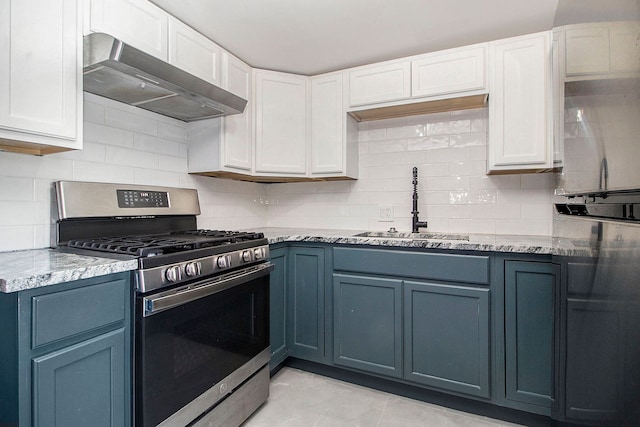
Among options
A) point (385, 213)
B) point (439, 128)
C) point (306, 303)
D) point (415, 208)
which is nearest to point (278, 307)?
point (306, 303)

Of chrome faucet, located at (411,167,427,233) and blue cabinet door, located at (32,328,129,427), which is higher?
chrome faucet, located at (411,167,427,233)

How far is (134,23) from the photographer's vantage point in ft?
5.25

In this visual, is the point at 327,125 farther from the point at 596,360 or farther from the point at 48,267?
the point at 596,360

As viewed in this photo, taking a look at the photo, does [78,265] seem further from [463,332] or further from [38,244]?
[463,332]

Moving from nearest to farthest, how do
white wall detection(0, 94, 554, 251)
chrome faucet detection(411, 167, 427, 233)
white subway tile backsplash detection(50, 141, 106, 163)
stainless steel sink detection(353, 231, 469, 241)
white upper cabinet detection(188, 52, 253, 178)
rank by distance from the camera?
white wall detection(0, 94, 554, 251), white subway tile backsplash detection(50, 141, 106, 163), white upper cabinet detection(188, 52, 253, 178), stainless steel sink detection(353, 231, 469, 241), chrome faucet detection(411, 167, 427, 233)

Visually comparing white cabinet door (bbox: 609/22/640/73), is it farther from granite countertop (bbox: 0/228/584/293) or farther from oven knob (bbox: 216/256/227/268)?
oven knob (bbox: 216/256/227/268)

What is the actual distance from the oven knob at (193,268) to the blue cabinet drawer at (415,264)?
950 millimetres

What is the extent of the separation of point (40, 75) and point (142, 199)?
2.54 feet

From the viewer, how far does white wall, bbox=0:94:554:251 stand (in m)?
1.50

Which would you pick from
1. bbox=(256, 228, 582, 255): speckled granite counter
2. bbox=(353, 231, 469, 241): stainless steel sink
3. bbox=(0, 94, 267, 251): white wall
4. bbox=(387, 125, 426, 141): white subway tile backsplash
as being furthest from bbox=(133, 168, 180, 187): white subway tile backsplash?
bbox=(387, 125, 426, 141): white subway tile backsplash

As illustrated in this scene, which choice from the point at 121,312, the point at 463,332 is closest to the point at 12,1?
the point at 121,312

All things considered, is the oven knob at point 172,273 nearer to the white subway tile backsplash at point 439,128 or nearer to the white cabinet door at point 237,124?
the white cabinet door at point 237,124

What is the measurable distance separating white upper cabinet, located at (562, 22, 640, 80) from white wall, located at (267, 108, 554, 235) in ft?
4.40

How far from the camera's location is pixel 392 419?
5.85ft
